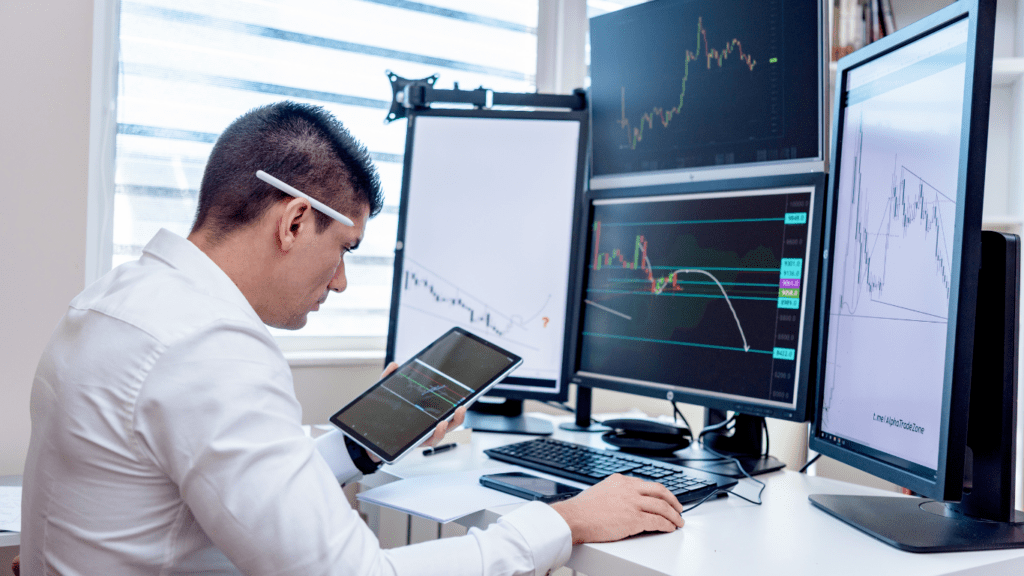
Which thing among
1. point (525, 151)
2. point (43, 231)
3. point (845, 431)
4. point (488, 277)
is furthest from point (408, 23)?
point (845, 431)

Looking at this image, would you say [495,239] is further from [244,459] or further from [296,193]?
[244,459]

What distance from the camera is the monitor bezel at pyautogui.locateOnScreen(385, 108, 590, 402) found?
1557 millimetres

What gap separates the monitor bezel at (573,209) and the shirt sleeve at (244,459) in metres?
0.87

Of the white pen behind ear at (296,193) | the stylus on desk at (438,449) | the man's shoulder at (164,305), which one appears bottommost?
the stylus on desk at (438,449)

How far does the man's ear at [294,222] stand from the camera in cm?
86

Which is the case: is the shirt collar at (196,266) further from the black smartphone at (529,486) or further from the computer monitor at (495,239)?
the computer monitor at (495,239)

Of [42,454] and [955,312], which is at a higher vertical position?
[955,312]

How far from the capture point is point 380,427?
1.12 meters

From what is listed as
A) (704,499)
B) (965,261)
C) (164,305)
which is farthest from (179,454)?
(965,261)

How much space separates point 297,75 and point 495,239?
2.28ft

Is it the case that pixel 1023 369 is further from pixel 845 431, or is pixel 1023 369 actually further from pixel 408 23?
pixel 408 23

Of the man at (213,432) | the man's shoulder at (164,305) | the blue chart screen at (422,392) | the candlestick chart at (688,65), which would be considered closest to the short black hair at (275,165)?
the man at (213,432)

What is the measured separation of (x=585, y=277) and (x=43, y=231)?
1.05 metres

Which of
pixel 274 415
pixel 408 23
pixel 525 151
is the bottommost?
pixel 274 415
